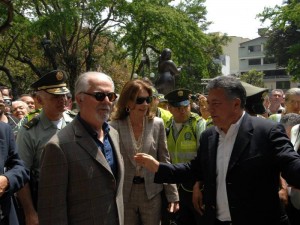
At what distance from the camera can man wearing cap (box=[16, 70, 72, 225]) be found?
12.0 feet

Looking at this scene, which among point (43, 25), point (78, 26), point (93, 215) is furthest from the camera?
point (78, 26)

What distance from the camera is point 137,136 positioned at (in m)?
4.14

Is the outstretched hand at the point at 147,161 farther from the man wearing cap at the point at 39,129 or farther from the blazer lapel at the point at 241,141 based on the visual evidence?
the man wearing cap at the point at 39,129

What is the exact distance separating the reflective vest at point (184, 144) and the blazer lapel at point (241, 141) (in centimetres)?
179

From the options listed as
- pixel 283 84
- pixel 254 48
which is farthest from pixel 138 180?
pixel 254 48

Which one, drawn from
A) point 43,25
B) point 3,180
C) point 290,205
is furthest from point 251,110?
point 43,25

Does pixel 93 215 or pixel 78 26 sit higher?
pixel 78 26

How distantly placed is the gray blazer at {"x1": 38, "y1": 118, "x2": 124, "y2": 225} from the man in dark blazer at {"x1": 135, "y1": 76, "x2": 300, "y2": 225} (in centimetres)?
80

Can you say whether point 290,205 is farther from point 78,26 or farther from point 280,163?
point 78,26

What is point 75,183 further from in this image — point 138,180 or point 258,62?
point 258,62

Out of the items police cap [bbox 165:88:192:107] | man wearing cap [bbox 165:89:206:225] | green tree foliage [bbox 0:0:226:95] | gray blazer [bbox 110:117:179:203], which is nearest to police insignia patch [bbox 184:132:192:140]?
man wearing cap [bbox 165:89:206:225]

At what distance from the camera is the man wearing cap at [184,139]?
4.75m

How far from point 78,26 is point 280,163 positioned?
845 inches

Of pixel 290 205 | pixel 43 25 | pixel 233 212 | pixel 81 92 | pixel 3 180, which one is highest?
pixel 43 25
